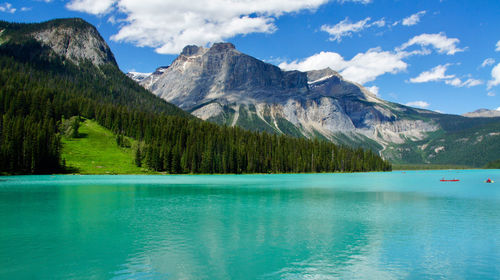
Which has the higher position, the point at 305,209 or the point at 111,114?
the point at 111,114

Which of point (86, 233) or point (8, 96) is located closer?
point (86, 233)

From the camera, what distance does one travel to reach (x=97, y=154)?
151m

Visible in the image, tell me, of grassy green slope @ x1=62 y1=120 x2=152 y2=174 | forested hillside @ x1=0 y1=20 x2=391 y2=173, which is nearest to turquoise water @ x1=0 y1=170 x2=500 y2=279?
forested hillside @ x1=0 y1=20 x2=391 y2=173

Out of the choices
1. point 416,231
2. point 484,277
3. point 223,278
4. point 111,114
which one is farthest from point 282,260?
point 111,114

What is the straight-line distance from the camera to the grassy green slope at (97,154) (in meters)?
140

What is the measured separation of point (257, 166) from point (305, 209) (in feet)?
441

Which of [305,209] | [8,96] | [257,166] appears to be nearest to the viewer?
[305,209]

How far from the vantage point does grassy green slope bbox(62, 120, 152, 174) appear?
13975cm

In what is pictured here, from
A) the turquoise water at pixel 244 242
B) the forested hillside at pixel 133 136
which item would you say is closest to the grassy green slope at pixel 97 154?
the forested hillside at pixel 133 136

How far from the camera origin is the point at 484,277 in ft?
72.7

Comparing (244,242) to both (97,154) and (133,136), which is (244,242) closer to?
(97,154)

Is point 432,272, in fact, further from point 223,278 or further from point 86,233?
point 86,233

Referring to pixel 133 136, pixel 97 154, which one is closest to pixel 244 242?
pixel 97 154

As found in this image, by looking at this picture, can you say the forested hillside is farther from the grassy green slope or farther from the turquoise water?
the turquoise water
